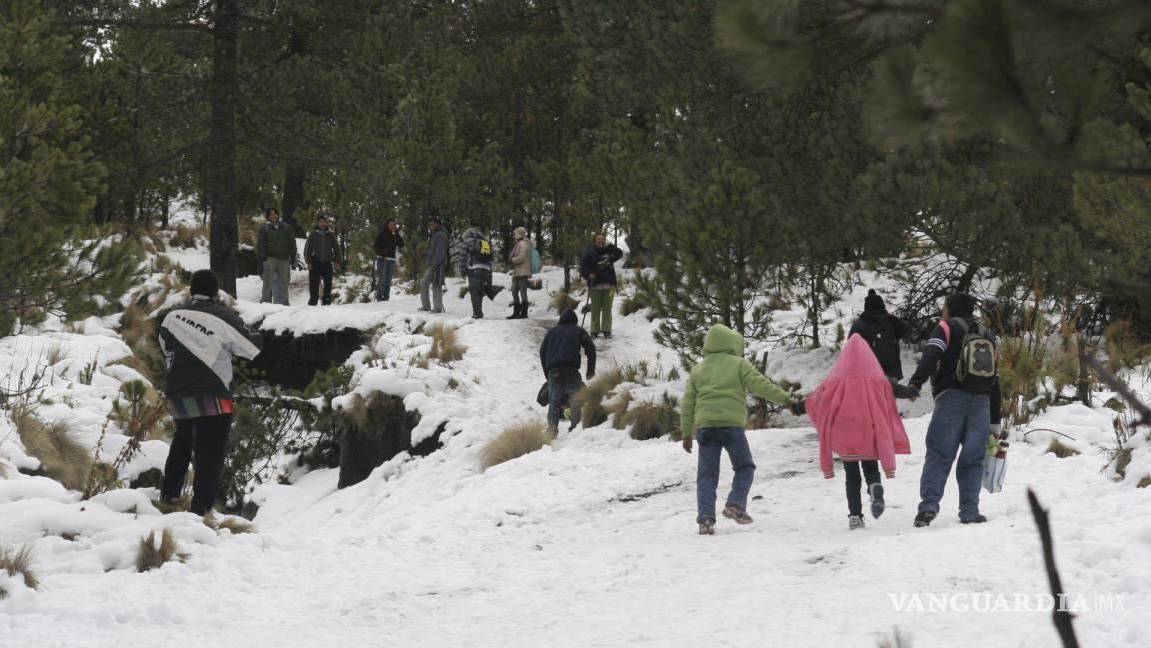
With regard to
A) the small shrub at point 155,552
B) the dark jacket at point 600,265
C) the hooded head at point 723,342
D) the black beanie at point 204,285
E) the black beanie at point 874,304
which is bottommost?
the small shrub at point 155,552

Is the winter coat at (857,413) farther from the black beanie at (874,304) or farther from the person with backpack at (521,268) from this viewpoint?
the person with backpack at (521,268)

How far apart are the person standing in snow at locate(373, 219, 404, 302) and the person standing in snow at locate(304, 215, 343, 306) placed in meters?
0.84

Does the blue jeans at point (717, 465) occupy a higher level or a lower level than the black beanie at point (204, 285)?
lower

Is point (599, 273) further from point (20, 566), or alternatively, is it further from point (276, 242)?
point (20, 566)

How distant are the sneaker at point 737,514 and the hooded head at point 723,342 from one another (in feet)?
3.72

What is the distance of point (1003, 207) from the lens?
36.9 feet

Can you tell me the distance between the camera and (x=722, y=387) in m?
7.69

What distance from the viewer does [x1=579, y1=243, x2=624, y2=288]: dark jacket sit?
17391 millimetres

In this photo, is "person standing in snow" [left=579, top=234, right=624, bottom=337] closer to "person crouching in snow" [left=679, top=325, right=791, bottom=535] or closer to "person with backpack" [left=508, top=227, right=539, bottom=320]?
"person with backpack" [left=508, top=227, right=539, bottom=320]

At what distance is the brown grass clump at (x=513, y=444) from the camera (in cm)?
1160

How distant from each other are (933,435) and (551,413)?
22.5 ft

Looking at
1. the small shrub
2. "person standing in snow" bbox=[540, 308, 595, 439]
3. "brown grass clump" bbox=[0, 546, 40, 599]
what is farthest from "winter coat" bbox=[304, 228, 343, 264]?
"brown grass clump" bbox=[0, 546, 40, 599]

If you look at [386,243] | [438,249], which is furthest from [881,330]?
[386,243]

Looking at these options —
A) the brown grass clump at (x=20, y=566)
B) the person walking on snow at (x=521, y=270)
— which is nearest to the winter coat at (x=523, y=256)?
the person walking on snow at (x=521, y=270)
